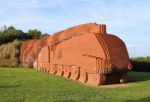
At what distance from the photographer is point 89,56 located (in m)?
23.0

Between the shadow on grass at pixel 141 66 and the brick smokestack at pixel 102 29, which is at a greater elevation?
the brick smokestack at pixel 102 29

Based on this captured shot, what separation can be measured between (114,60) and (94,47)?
55.1 inches

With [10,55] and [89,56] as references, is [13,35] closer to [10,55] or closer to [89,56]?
[10,55]

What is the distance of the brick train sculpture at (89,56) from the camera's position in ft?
72.2

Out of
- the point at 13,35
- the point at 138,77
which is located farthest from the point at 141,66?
the point at 13,35

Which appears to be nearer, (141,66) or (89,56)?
(89,56)

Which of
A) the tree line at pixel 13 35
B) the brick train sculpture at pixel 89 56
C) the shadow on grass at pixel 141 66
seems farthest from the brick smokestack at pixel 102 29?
the tree line at pixel 13 35

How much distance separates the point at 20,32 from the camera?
4528cm

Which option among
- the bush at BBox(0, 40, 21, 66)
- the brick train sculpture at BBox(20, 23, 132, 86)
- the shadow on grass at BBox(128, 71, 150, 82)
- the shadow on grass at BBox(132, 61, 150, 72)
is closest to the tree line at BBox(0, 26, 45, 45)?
the bush at BBox(0, 40, 21, 66)

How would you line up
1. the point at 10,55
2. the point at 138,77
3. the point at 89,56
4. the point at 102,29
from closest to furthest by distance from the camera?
the point at 89,56 < the point at 102,29 < the point at 138,77 < the point at 10,55

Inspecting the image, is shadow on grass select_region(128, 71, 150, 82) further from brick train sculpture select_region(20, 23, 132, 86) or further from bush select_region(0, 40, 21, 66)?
bush select_region(0, 40, 21, 66)

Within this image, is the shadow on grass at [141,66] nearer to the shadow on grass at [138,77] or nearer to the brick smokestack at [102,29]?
the shadow on grass at [138,77]

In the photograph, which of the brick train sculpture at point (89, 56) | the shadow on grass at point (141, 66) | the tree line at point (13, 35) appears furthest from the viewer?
the tree line at point (13, 35)

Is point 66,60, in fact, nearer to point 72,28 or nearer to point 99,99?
point 72,28
